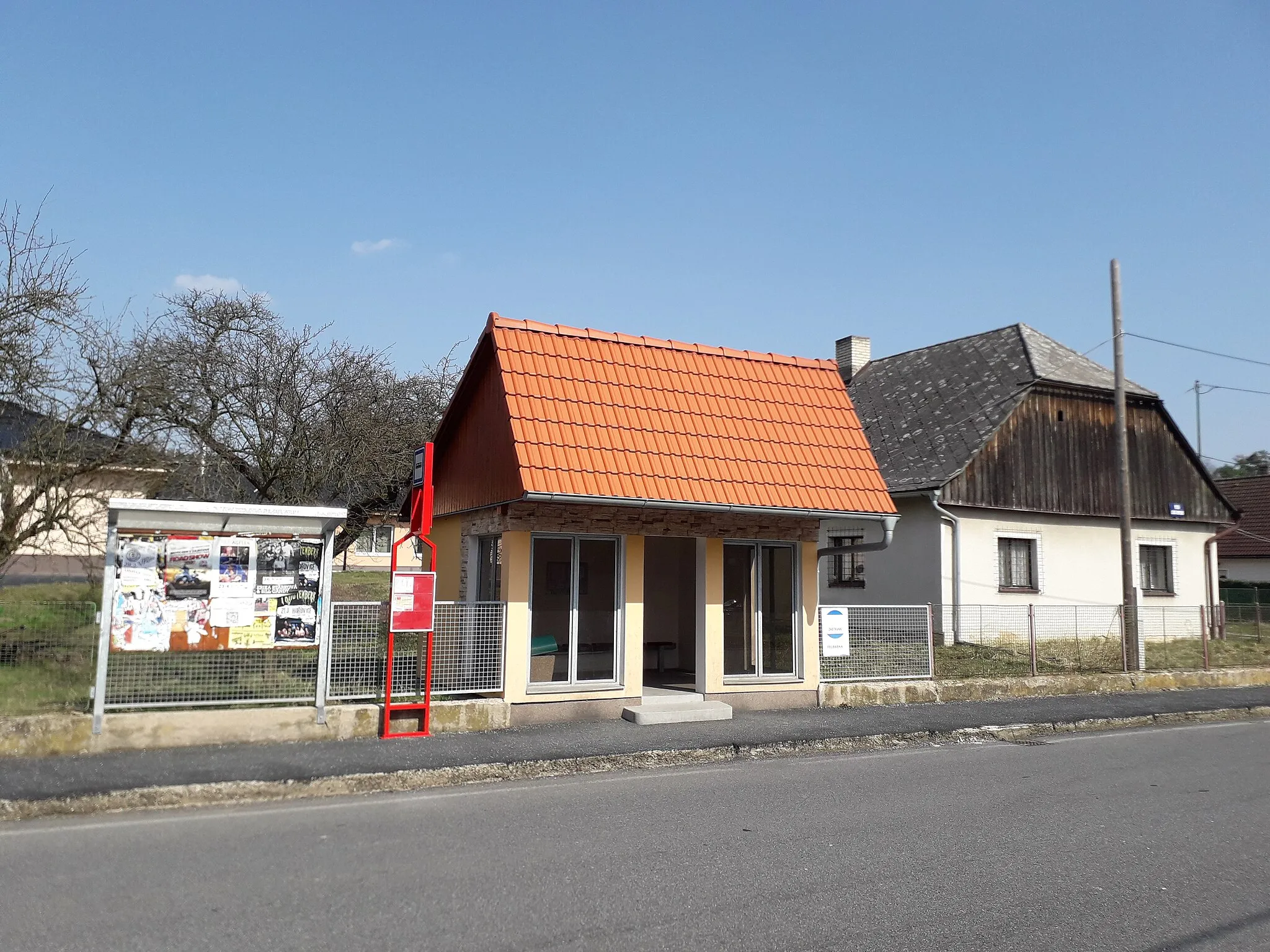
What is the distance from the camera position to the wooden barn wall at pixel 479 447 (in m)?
12.3

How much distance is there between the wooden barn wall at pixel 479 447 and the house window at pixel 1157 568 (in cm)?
2007

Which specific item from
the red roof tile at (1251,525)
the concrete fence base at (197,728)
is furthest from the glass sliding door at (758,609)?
the red roof tile at (1251,525)

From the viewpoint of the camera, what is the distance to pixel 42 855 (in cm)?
668

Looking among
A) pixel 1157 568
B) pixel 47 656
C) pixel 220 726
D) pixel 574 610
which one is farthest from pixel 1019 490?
pixel 47 656

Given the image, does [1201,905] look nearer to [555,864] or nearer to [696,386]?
[555,864]

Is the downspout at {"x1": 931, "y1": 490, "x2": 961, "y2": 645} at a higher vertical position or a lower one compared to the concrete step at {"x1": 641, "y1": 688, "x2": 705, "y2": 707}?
higher

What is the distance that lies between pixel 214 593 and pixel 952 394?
20.9m

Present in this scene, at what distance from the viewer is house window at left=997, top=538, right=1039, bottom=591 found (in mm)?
23172

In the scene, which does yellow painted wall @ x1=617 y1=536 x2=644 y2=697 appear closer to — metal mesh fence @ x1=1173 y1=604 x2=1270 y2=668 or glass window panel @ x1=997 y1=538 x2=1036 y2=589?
metal mesh fence @ x1=1173 y1=604 x2=1270 y2=668

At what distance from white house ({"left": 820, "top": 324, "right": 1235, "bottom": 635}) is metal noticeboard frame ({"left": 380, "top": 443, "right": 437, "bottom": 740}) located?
1402cm

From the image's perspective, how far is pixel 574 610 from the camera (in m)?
12.5

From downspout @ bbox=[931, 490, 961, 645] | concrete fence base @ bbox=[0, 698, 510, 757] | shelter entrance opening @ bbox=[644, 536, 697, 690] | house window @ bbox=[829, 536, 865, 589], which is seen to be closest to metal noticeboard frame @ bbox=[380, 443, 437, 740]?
concrete fence base @ bbox=[0, 698, 510, 757]

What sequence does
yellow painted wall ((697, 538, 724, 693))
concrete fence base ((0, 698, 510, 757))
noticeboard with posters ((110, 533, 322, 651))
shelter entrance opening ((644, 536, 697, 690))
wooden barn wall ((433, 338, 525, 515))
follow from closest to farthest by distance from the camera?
concrete fence base ((0, 698, 510, 757)) → noticeboard with posters ((110, 533, 322, 651)) → wooden barn wall ((433, 338, 525, 515)) → yellow painted wall ((697, 538, 724, 693)) → shelter entrance opening ((644, 536, 697, 690))

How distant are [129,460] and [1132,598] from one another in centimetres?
1686
